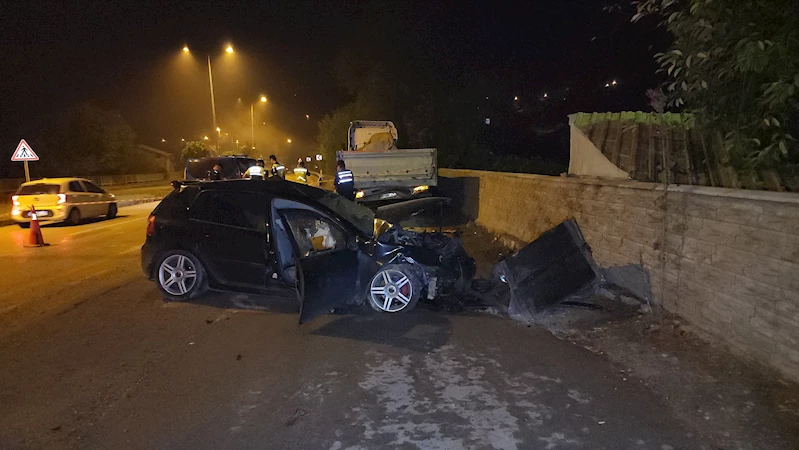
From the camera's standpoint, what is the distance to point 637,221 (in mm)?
7051

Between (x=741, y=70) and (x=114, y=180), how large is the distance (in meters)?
47.1

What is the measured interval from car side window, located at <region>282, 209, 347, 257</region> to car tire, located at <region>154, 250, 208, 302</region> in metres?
1.46

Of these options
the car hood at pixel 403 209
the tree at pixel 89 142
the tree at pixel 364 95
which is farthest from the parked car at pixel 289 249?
the tree at pixel 89 142

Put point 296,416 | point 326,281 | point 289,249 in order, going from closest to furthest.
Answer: point 296,416
point 326,281
point 289,249

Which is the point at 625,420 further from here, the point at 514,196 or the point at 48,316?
the point at 514,196

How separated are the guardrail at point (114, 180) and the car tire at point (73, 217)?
1540 cm

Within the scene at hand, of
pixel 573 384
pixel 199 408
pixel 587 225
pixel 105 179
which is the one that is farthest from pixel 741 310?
pixel 105 179

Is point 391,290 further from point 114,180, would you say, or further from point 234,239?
point 114,180

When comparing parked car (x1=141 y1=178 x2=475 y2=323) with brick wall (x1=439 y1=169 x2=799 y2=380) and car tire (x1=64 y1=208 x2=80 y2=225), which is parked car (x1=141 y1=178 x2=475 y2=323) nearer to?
brick wall (x1=439 y1=169 x2=799 y2=380)

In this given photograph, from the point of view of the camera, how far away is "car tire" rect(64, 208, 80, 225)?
55.3ft

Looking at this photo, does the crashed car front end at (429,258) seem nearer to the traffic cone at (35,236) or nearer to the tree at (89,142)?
the traffic cone at (35,236)

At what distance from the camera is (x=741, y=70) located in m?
5.14

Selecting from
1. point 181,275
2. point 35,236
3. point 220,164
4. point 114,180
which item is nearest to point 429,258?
point 181,275

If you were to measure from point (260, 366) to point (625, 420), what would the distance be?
3.15 metres
